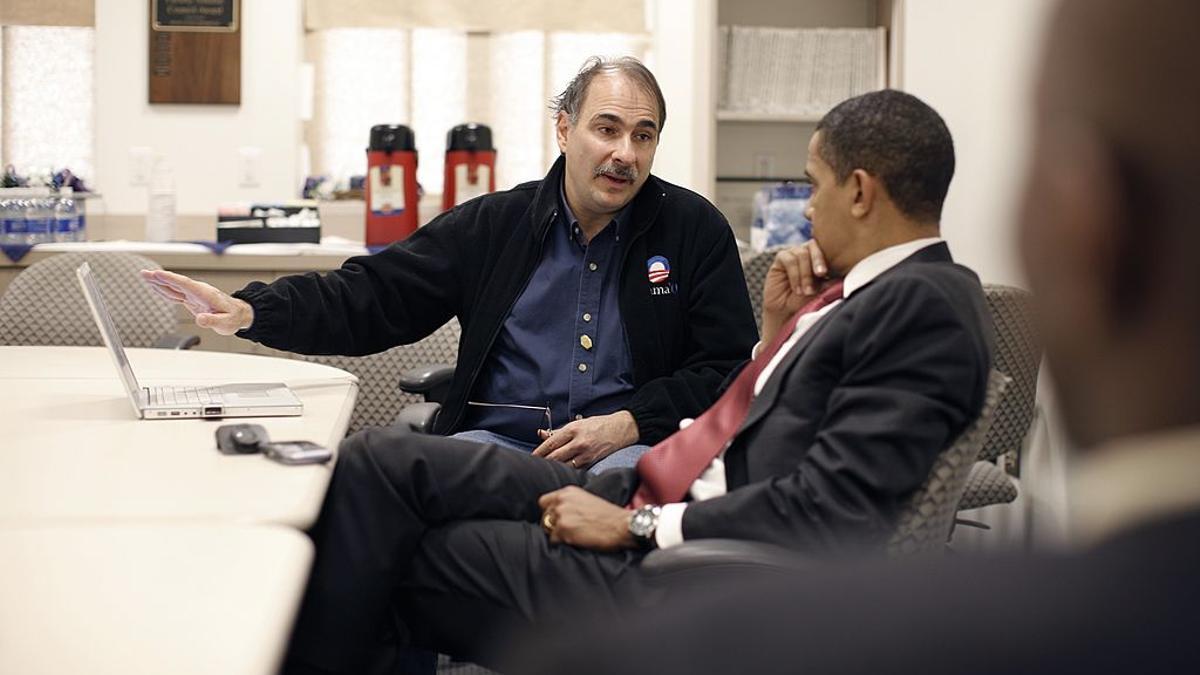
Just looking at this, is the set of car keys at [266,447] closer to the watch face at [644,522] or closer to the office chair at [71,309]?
the watch face at [644,522]

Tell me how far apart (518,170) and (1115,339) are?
191 inches

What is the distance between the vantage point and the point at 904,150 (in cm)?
191

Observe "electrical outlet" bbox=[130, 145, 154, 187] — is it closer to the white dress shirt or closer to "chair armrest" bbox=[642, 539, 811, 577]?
the white dress shirt

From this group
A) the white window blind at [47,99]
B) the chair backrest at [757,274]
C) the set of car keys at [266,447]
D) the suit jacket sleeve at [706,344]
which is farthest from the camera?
the white window blind at [47,99]

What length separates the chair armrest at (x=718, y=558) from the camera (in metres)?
1.68

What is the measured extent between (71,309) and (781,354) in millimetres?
2301

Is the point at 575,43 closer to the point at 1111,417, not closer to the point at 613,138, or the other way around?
the point at 613,138

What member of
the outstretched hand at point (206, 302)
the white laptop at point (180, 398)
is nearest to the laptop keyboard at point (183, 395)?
the white laptop at point (180, 398)

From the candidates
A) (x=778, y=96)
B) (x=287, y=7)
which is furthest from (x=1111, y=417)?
(x=287, y=7)

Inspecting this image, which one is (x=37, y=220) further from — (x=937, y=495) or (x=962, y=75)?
(x=937, y=495)

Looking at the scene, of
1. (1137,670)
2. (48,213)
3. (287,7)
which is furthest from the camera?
(287,7)

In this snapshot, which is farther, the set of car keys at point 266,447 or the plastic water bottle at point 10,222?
the plastic water bottle at point 10,222

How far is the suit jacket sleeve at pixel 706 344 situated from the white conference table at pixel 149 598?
1164mm

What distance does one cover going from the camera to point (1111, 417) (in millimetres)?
421
